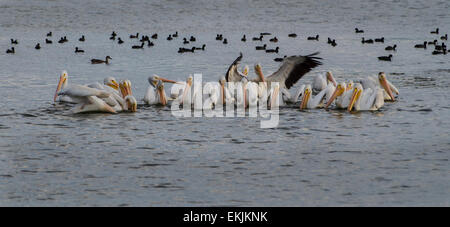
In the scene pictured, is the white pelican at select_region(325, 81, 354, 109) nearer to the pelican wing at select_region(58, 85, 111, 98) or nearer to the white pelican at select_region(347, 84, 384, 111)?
the white pelican at select_region(347, 84, 384, 111)

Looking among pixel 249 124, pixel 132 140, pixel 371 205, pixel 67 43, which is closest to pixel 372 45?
pixel 67 43

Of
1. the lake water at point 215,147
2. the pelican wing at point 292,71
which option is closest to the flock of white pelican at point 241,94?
the pelican wing at point 292,71

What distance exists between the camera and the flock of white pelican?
12.0 metres

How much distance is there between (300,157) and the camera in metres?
8.99

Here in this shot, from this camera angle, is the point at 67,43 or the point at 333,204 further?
the point at 67,43

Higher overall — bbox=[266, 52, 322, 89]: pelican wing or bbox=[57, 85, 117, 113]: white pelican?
bbox=[266, 52, 322, 89]: pelican wing

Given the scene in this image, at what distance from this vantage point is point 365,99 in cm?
1218

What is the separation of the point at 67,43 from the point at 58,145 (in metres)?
17.0

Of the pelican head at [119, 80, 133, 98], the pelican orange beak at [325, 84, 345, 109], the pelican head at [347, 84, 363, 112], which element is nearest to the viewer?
the pelican head at [347, 84, 363, 112]

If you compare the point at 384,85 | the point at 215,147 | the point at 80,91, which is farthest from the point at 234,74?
the point at 215,147

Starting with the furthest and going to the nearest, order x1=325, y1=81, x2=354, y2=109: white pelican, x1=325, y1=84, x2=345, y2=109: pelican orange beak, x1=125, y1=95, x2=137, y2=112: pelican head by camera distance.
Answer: x1=325, y1=84, x2=345, y2=109: pelican orange beak, x1=325, y1=81, x2=354, y2=109: white pelican, x1=125, y1=95, x2=137, y2=112: pelican head

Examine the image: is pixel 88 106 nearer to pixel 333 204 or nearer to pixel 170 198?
pixel 170 198

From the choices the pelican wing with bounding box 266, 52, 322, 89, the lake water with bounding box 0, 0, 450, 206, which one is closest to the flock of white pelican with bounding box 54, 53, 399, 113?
the pelican wing with bounding box 266, 52, 322, 89
